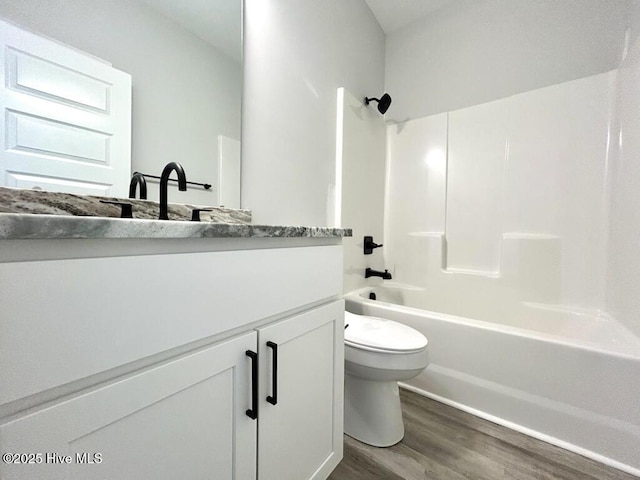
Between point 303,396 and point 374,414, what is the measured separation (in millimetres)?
574

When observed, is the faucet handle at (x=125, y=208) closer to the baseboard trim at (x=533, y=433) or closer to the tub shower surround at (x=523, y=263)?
the tub shower surround at (x=523, y=263)

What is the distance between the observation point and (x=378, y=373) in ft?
3.59

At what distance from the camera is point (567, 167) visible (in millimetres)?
1640

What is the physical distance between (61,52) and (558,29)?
2504 millimetres

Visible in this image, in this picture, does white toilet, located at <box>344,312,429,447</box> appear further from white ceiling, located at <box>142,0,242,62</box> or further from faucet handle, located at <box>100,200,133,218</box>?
white ceiling, located at <box>142,0,242,62</box>

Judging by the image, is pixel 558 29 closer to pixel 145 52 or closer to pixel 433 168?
pixel 433 168

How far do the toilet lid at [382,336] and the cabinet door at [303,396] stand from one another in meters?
0.21

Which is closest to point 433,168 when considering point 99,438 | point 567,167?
point 567,167

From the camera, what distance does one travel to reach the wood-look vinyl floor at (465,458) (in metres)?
1.01

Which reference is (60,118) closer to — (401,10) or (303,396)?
(303,396)

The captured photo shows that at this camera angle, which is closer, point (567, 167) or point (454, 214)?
point (567, 167)

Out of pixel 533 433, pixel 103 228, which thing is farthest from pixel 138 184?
pixel 533 433

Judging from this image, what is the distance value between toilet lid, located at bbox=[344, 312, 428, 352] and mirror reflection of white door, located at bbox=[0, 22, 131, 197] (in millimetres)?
1021

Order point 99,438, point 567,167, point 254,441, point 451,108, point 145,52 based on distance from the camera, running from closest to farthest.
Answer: point 99,438 → point 254,441 → point 145,52 → point 567,167 → point 451,108
